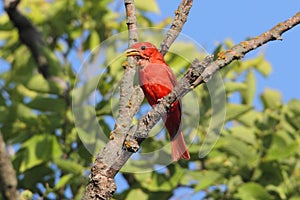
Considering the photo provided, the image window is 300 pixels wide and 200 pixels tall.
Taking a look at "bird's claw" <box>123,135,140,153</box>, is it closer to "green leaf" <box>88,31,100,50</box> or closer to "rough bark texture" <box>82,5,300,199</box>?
"rough bark texture" <box>82,5,300,199</box>

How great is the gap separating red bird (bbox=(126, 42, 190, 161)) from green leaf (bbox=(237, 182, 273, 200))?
3.18ft

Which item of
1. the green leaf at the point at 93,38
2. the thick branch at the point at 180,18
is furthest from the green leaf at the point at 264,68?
the thick branch at the point at 180,18

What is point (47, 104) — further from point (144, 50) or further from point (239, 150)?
point (144, 50)

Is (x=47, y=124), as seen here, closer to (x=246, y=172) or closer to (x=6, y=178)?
(x=6, y=178)

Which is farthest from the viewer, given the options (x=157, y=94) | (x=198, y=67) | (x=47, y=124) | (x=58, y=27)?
(x=58, y=27)

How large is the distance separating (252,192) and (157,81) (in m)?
1.76

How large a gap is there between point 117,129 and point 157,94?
1258mm

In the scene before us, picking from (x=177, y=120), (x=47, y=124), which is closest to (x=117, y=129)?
(x=177, y=120)

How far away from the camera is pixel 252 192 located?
5.97 meters

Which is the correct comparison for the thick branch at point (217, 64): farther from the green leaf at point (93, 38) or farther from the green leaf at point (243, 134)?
the green leaf at point (93, 38)

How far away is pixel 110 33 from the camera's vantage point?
778cm

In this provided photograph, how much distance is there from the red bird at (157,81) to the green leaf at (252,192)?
3.18 feet

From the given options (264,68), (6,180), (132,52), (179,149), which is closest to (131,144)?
(132,52)

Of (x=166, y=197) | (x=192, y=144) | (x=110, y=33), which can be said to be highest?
(x=110, y=33)
